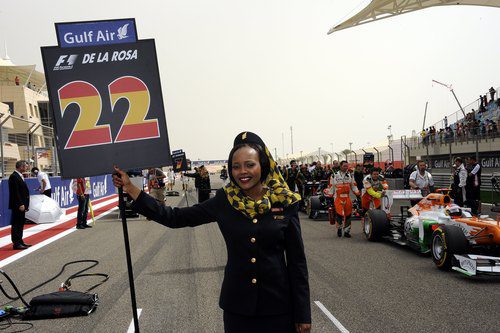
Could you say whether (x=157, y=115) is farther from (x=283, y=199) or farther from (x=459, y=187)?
(x=459, y=187)

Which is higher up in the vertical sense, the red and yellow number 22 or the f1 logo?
the f1 logo

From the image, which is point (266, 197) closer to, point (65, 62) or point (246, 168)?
point (246, 168)

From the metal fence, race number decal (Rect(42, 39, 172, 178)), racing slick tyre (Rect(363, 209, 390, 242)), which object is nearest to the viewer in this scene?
race number decal (Rect(42, 39, 172, 178))

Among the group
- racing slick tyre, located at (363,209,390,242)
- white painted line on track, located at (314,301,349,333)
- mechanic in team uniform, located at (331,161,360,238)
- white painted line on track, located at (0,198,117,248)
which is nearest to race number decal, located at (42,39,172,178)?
white painted line on track, located at (314,301,349,333)

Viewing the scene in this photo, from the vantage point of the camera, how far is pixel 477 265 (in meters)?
7.19

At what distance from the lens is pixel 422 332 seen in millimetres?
5086

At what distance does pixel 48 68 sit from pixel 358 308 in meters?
4.31

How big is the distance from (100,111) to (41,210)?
14.2 meters

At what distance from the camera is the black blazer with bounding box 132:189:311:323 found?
2.77 metres

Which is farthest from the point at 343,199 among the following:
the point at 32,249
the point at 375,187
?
the point at 32,249

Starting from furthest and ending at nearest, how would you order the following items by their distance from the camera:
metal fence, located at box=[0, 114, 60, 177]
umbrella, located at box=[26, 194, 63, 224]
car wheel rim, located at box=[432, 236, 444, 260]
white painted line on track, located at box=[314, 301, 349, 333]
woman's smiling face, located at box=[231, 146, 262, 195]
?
umbrella, located at box=[26, 194, 63, 224]
metal fence, located at box=[0, 114, 60, 177]
car wheel rim, located at box=[432, 236, 444, 260]
white painted line on track, located at box=[314, 301, 349, 333]
woman's smiling face, located at box=[231, 146, 262, 195]

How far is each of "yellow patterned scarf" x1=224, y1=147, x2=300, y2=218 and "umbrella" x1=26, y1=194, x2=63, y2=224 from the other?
589 inches

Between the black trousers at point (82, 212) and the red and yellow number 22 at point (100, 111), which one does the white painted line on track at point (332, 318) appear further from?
the black trousers at point (82, 212)

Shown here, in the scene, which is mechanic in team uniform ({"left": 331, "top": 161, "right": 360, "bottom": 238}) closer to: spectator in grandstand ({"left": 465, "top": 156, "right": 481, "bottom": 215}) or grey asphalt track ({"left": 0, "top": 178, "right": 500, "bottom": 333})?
grey asphalt track ({"left": 0, "top": 178, "right": 500, "bottom": 333})
